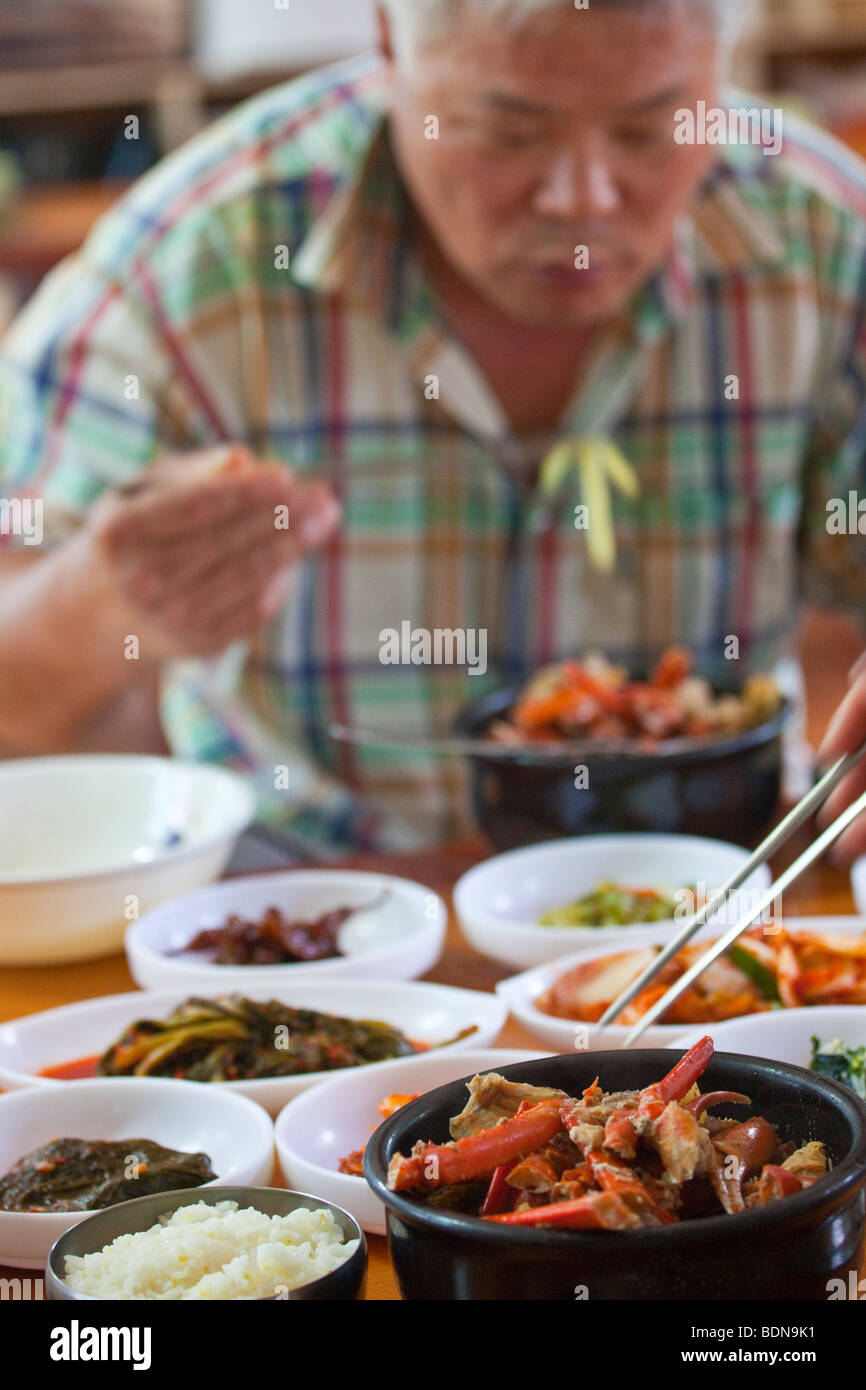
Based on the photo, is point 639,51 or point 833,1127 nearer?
point 833,1127

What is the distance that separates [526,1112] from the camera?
71cm

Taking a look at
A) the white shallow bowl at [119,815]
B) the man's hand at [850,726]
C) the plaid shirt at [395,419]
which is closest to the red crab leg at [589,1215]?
the man's hand at [850,726]

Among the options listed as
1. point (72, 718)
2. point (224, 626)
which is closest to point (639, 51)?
point (224, 626)

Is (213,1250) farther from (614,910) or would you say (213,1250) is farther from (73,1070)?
(614,910)

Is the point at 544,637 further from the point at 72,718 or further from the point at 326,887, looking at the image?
the point at 326,887

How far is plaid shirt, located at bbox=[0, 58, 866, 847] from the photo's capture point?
216 centimetres

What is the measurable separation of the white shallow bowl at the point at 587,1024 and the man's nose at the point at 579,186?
3.04ft

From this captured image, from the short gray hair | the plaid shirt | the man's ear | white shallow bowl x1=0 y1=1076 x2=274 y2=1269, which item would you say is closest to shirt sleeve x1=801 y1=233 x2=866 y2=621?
the plaid shirt

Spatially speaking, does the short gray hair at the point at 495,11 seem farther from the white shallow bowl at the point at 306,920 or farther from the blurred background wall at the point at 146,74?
the blurred background wall at the point at 146,74

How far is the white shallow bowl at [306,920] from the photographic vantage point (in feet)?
3.98

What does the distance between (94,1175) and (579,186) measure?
128 centimetres
